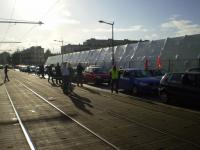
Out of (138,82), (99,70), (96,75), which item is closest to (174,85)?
(138,82)

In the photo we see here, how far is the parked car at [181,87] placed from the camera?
1448 cm

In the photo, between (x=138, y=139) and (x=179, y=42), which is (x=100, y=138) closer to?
(x=138, y=139)

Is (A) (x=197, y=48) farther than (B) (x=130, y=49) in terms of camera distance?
No

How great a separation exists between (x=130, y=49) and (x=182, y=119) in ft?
121

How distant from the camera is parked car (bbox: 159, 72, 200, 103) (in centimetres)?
1448

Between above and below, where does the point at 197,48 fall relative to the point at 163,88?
above

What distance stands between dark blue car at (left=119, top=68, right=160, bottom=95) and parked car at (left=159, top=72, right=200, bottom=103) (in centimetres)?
373

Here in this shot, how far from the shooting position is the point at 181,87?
15.3 meters

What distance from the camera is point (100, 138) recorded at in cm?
895

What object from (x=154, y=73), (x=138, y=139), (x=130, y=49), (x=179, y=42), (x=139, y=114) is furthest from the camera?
(x=130, y=49)

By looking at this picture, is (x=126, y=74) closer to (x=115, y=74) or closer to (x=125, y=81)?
(x=125, y=81)

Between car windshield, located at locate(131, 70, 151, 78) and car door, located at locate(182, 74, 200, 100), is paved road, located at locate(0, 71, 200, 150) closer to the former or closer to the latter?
car door, located at locate(182, 74, 200, 100)

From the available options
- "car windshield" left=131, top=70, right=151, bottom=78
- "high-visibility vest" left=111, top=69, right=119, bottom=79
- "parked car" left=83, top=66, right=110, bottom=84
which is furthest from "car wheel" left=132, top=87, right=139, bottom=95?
"parked car" left=83, top=66, right=110, bottom=84

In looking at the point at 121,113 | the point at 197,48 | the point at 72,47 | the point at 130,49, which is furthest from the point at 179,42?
the point at 72,47
